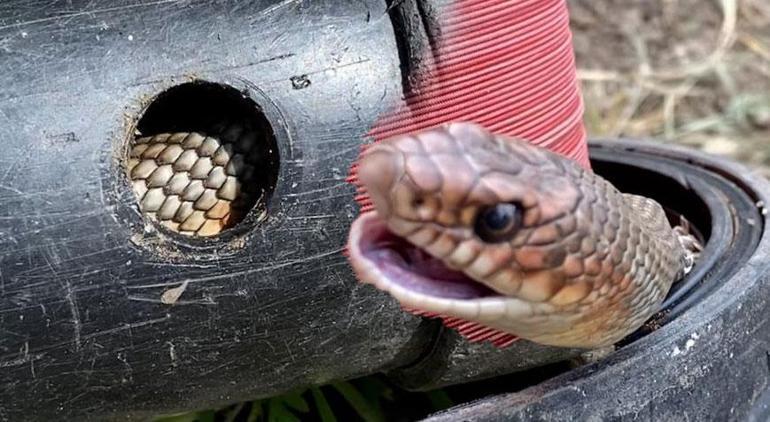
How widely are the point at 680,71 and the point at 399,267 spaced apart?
1935mm

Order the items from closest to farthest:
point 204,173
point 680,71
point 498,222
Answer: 1. point 498,222
2. point 204,173
3. point 680,71

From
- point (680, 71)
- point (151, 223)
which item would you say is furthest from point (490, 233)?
point (680, 71)

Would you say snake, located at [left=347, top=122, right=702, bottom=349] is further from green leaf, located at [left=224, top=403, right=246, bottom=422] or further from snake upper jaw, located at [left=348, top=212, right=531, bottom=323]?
green leaf, located at [left=224, top=403, right=246, bottom=422]

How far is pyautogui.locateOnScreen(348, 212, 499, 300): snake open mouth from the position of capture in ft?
2.76

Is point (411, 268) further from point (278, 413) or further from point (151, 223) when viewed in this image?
point (278, 413)

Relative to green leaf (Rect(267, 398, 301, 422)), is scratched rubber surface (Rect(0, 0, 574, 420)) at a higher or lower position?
higher

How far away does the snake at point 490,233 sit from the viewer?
0.84 m

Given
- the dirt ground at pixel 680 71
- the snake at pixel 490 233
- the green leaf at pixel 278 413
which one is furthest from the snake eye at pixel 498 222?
the dirt ground at pixel 680 71

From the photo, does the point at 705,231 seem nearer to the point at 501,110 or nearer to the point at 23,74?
the point at 501,110

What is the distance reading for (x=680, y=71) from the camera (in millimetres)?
2664

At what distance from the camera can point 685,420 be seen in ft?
3.51

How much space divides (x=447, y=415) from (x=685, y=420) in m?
0.24

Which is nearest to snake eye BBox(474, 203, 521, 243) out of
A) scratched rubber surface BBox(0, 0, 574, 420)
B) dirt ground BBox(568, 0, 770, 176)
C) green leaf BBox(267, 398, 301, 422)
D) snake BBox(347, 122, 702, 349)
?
snake BBox(347, 122, 702, 349)

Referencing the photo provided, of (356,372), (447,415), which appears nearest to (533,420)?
(447,415)
